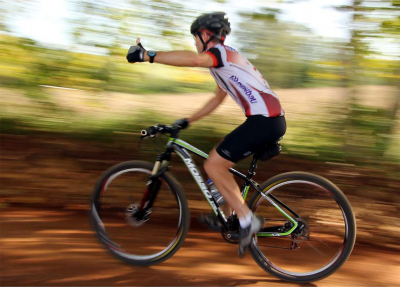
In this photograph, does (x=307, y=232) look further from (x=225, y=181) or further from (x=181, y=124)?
(x=181, y=124)

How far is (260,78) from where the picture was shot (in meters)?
3.30

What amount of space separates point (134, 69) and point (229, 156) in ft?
7.39

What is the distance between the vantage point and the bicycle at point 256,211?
351 centimetres

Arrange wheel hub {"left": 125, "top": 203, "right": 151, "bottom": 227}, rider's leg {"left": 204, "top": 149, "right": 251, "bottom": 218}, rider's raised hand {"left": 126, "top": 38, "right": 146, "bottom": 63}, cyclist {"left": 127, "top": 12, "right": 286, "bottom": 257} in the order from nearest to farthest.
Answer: rider's raised hand {"left": 126, "top": 38, "right": 146, "bottom": 63}
cyclist {"left": 127, "top": 12, "right": 286, "bottom": 257}
rider's leg {"left": 204, "top": 149, "right": 251, "bottom": 218}
wheel hub {"left": 125, "top": 203, "right": 151, "bottom": 227}

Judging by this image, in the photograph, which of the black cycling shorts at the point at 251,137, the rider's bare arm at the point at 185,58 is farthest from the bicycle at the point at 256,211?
the rider's bare arm at the point at 185,58

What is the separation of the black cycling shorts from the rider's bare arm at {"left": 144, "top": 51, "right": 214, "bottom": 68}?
59cm

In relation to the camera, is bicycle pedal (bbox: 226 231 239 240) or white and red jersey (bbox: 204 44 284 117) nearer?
white and red jersey (bbox: 204 44 284 117)

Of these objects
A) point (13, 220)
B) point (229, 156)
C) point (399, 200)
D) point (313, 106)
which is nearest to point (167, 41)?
point (313, 106)

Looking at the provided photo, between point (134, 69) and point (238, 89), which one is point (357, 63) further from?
point (134, 69)

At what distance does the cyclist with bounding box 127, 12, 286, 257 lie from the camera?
3.18m

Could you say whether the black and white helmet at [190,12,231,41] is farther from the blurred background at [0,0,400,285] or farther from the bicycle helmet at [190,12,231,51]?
the blurred background at [0,0,400,285]

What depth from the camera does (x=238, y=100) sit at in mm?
3336

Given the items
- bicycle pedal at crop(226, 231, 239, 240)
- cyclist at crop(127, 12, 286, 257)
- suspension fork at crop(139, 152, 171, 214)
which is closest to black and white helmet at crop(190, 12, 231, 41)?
cyclist at crop(127, 12, 286, 257)

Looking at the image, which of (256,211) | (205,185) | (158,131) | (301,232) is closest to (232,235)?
(256,211)
